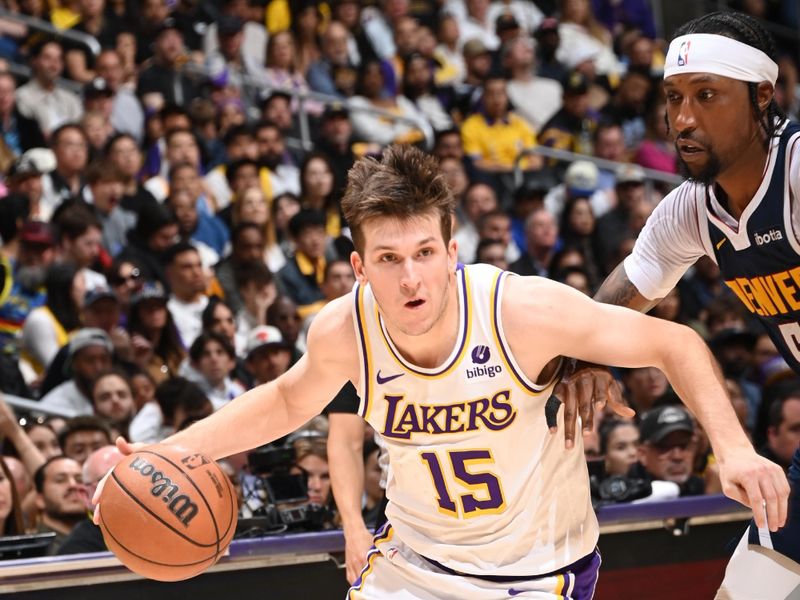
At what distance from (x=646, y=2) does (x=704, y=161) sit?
37.3ft

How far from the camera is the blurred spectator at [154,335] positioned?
7.29m

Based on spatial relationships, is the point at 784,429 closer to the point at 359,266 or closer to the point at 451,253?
the point at 451,253

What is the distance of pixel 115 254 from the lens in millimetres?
8156

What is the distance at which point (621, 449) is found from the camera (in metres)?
6.58

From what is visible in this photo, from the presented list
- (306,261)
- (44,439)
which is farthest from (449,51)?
(44,439)

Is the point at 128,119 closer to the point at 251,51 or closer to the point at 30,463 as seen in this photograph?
the point at 251,51

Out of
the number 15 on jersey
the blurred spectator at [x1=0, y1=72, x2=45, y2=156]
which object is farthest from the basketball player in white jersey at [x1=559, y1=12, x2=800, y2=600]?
the blurred spectator at [x1=0, y1=72, x2=45, y2=156]

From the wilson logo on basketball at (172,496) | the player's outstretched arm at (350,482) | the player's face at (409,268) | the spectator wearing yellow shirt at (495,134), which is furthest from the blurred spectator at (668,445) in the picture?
the spectator wearing yellow shirt at (495,134)

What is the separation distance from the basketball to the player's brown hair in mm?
811

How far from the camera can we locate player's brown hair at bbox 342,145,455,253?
3217mm

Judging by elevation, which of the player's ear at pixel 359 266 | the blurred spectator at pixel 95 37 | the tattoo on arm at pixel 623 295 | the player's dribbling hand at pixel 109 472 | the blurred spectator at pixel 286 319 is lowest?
the player's dribbling hand at pixel 109 472

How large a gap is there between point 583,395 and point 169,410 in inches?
140

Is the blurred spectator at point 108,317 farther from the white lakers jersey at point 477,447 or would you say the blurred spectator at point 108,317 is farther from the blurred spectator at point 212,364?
the white lakers jersey at point 477,447

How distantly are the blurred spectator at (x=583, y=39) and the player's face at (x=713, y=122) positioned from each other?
9330mm
